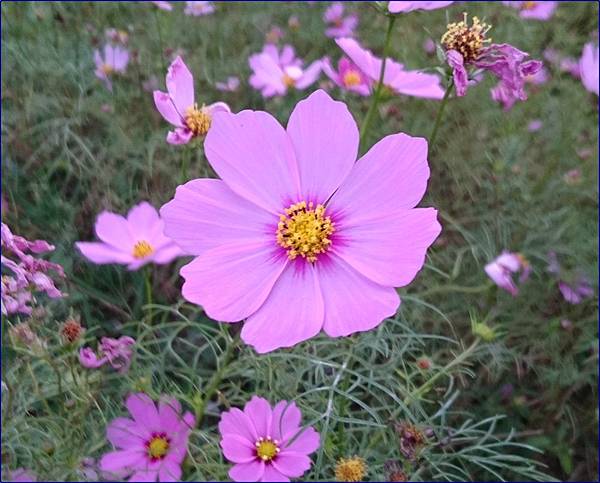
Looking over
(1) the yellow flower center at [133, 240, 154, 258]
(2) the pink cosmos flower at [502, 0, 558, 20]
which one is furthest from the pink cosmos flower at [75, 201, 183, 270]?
(2) the pink cosmos flower at [502, 0, 558, 20]

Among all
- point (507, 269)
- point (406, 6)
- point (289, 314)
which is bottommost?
point (507, 269)

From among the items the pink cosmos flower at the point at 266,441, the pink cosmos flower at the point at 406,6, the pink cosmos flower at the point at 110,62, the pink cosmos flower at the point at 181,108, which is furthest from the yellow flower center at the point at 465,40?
the pink cosmos flower at the point at 110,62

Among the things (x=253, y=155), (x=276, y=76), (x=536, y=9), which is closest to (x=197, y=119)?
(x=253, y=155)

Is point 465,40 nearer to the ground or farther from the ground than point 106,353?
farther from the ground

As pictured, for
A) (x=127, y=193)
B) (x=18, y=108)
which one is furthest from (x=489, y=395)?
(x=18, y=108)

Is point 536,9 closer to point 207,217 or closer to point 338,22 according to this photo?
point 338,22

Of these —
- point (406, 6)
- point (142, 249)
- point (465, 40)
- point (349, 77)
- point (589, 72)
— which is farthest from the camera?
point (589, 72)

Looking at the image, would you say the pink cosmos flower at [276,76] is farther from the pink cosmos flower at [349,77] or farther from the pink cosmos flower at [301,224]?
the pink cosmos flower at [301,224]
